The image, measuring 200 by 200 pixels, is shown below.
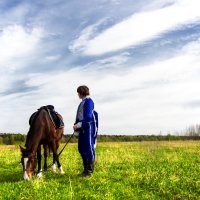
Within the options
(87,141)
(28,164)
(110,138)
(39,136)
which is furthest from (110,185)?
(110,138)

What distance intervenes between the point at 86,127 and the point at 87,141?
0.42 meters

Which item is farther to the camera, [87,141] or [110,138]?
[110,138]

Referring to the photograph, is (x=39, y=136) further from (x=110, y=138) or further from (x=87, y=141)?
(x=110, y=138)

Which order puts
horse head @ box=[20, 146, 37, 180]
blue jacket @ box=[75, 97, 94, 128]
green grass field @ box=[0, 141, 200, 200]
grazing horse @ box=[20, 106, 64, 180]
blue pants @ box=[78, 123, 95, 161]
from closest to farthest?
green grass field @ box=[0, 141, 200, 200] → horse head @ box=[20, 146, 37, 180] → grazing horse @ box=[20, 106, 64, 180] → blue jacket @ box=[75, 97, 94, 128] → blue pants @ box=[78, 123, 95, 161]

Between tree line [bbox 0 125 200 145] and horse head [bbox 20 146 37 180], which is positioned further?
tree line [bbox 0 125 200 145]

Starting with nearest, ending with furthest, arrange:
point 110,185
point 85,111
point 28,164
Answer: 1. point 110,185
2. point 28,164
3. point 85,111

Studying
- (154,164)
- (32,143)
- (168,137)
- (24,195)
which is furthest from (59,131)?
(168,137)

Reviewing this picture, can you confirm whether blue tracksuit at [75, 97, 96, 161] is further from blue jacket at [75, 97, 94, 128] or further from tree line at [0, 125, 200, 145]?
tree line at [0, 125, 200, 145]

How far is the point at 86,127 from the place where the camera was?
12.9m

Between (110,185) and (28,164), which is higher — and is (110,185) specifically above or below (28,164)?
below

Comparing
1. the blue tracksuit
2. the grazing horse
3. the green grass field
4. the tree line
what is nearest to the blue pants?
the blue tracksuit

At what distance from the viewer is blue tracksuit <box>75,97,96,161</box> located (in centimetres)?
1274

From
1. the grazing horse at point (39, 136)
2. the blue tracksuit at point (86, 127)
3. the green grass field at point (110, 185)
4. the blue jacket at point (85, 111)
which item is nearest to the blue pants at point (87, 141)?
the blue tracksuit at point (86, 127)

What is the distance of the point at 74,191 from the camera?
11.2m
